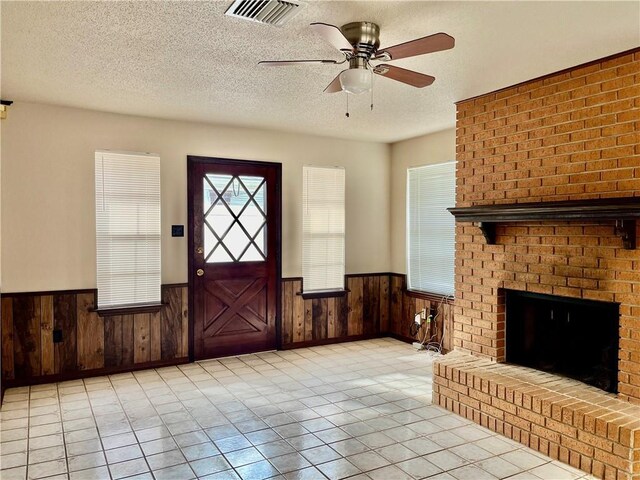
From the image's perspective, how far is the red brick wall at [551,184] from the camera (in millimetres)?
2932

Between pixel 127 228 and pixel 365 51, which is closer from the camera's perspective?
pixel 365 51

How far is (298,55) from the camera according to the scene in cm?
303

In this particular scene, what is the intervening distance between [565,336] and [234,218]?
11.4 ft

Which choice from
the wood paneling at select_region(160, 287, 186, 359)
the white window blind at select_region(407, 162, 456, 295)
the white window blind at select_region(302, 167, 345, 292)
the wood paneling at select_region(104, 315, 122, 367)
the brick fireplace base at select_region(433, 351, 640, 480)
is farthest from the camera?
the white window blind at select_region(302, 167, 345, 292)

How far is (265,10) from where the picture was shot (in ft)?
7.74

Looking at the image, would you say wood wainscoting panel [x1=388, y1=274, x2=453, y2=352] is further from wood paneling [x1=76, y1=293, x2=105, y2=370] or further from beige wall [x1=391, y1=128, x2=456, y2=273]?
wood paneling [x1=76, y1=293, x2=105, y2=370]

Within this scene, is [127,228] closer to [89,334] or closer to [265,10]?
[89,334]

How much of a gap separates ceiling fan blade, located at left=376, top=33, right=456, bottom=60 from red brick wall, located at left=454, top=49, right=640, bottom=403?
1.44 m

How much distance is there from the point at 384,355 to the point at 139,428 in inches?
112

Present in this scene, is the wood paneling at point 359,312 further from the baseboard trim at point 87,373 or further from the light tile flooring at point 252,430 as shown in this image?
the baseboard trim at point 87,373

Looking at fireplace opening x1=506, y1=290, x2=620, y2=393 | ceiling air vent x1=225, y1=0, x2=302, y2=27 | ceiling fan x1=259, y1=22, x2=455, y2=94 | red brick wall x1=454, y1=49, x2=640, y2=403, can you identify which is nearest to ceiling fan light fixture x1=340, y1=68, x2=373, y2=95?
ceiling fan x1=259, y1=22, x2=455, y2=94

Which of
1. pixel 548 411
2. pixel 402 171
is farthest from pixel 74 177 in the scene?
pixel 548 411

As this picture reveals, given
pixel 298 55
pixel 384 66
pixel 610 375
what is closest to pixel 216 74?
pixel 298 55

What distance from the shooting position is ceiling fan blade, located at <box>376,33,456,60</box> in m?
2.25
